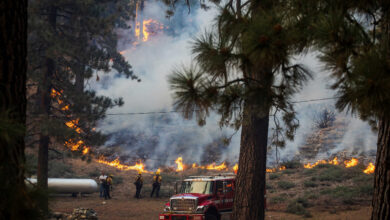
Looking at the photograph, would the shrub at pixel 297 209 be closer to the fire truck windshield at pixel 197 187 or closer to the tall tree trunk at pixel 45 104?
the fire truck windshield at pixel 197 187

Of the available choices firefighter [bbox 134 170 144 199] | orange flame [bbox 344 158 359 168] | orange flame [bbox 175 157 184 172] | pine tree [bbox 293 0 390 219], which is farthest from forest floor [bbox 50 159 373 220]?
pine tree [bbox 293 0 390 219]

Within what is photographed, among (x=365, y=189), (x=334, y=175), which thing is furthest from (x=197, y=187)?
(x=334, y=175)

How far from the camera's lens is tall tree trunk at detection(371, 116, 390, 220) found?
524 centimetres

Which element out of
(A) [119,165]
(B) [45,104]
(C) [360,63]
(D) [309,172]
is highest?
(B) [45,104]

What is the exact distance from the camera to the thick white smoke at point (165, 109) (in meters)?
40.1

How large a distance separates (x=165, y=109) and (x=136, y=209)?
29.8m

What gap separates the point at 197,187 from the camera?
1574cm

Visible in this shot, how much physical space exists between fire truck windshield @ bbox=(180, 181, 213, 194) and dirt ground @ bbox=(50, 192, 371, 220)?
3.83 meters

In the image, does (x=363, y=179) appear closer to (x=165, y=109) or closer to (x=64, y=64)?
(x=64, y=64)

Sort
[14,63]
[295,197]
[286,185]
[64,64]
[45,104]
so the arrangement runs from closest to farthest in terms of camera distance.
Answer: [14,63] < [45,104] < [64,64] < [295,197] < [286,185]

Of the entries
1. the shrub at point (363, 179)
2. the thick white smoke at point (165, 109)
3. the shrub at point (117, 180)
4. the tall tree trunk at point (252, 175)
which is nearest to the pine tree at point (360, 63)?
the tall tree trunk at point (252, 175)

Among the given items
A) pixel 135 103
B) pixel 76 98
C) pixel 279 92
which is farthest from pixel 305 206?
pixel 135 103

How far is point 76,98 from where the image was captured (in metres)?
19.8

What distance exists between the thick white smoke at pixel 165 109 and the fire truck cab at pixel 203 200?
15.8 metres
